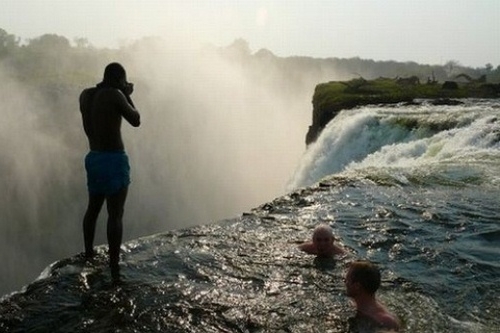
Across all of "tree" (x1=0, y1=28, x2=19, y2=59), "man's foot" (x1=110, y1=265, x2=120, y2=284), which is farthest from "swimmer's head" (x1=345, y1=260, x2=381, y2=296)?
"tree" (x1=0, y1=28, x2=19, y2=59)

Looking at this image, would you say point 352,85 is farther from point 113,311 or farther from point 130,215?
point 113,311

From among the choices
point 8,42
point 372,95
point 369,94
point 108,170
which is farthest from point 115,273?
point 8,42

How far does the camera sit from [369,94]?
31.5 m

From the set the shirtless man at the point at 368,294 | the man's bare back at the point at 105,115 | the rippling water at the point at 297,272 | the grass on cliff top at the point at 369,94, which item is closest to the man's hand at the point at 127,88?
the man's bare back at the point at 105,115

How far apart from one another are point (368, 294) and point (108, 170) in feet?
9.41

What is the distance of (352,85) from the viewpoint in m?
36.1

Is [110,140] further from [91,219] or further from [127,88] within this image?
[91,219]

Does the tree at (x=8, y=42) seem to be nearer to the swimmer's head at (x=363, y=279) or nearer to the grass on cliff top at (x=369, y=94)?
the grass on cliff top at (x=369, y=94)

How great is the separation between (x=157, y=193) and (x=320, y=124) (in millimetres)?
23402

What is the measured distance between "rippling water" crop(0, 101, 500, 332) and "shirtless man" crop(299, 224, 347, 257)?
123mm

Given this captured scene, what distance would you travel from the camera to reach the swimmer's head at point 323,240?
21.3ft

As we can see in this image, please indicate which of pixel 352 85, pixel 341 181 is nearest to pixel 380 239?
pixel 341 181

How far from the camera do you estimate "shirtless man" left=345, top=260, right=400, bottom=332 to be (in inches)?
186

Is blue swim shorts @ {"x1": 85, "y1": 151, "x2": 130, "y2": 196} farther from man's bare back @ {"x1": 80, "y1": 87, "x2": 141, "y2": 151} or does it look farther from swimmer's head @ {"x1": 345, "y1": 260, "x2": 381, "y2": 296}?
swimmer's head @ {"x1": 345, "y1": 260, "x2": 381, "y2": 296}
